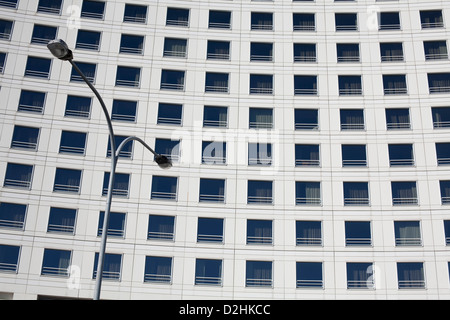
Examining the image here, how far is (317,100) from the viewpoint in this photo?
29.9 metres

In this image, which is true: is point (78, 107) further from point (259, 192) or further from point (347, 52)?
point (347, 52)

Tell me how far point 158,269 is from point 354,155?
1395cm

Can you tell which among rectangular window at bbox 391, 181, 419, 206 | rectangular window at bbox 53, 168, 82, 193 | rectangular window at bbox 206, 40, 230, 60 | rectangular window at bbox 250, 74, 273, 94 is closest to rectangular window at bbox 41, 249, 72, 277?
rectangular window at bbox 53, 168, 82, 193

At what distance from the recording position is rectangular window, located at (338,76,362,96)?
30266 mm

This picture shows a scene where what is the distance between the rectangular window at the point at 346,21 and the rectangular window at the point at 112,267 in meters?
21.2

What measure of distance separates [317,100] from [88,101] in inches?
588

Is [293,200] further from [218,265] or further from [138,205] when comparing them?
[138,205]

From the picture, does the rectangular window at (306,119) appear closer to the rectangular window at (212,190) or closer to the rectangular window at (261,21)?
the rectangular window at (212,190)

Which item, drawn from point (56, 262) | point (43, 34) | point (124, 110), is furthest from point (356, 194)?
point (43, 34)

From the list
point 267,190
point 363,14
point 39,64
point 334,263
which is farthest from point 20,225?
point 363,14

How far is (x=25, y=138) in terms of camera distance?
28.7 metres

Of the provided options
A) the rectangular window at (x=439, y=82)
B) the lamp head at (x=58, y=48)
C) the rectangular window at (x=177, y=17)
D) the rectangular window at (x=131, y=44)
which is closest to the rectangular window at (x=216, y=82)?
the rectangular window at (x=177, y=17)

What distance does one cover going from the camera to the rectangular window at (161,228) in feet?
89.8

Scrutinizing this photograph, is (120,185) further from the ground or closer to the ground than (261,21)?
closer to the ground
